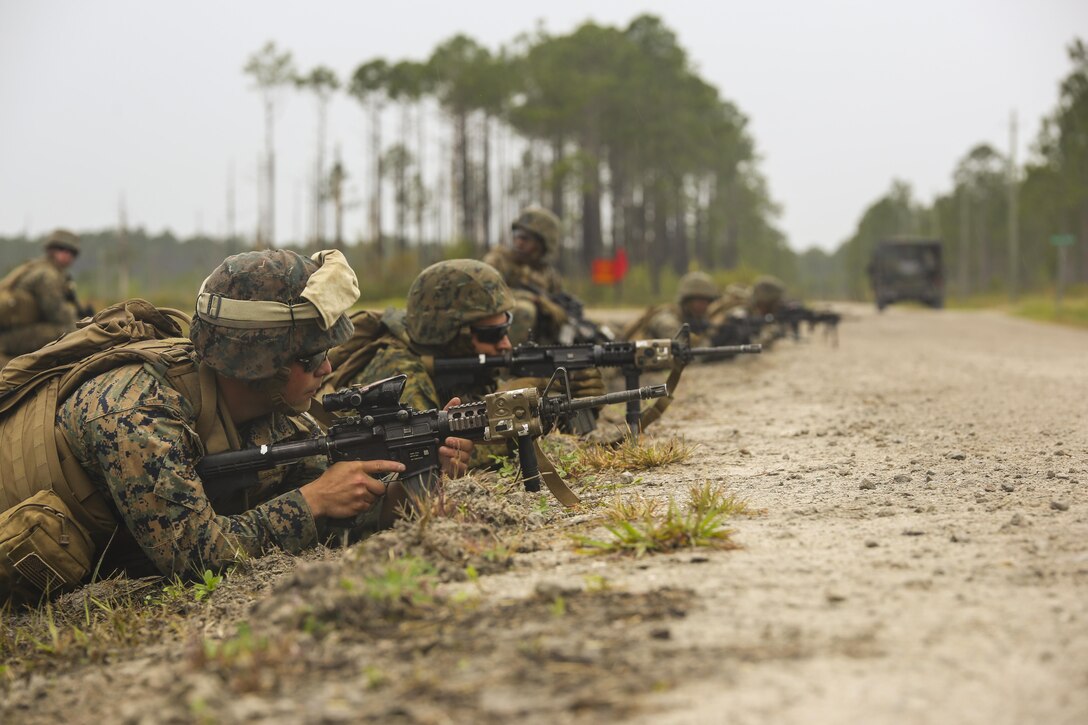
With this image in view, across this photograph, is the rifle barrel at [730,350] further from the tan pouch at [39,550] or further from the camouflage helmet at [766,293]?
the camouflage helmet at [766,293]

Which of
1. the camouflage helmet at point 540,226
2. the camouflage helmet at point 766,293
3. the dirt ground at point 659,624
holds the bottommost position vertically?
the dirt ground at point 659,624

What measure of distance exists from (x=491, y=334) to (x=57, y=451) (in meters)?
2.64

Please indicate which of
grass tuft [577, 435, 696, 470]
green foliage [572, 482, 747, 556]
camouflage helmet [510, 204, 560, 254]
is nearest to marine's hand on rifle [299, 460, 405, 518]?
green foliage [572, 482, 747, 556]

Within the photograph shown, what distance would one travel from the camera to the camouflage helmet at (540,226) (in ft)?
30.3

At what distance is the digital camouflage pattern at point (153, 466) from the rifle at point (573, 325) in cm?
495

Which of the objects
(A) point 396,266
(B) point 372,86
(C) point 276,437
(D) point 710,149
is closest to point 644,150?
(D) point 710,149

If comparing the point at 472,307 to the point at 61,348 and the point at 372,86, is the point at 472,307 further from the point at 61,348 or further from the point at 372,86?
the point at 372,86

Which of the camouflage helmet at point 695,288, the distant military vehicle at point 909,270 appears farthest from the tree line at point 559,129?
the camouflage helmet at point 695,288

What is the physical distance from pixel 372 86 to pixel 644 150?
1339 centimetres

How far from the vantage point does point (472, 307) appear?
5.36 meters

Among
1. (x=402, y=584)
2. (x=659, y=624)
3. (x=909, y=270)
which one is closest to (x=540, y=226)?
(x=402, y=584)

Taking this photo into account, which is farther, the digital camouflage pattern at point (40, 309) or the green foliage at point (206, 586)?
the digital camouflage pattern at point (40, 309)

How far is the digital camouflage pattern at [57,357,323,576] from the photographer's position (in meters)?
3.34

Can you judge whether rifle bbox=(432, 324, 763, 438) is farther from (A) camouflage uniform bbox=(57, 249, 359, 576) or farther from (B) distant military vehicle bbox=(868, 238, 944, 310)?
(B) distant military vehicle bbox=(868, 238, 944, 310)
